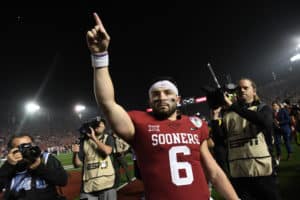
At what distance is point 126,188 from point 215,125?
20.2 feet

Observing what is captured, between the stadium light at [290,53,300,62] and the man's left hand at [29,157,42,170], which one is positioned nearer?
the man's left hand at [29,157,42,170]

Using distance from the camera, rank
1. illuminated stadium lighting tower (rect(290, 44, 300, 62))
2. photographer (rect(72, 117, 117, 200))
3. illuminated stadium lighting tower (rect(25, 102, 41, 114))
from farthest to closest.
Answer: illuminated stadium lighting tower (rect(25, 102, 41, 114)) → illuminated stadium lighting tower (rect(290, 44, 300, 62)) → photographer (rect(72, 117, 117, 200))

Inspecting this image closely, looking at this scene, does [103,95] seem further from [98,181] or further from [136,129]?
[98,181]

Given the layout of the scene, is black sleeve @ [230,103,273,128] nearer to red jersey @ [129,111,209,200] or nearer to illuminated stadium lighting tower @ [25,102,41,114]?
red jersey @ [129,111,209,200]

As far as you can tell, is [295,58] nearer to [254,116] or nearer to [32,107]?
[32,107]

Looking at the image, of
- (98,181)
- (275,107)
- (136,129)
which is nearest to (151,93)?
(136,129)

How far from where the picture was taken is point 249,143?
355cm

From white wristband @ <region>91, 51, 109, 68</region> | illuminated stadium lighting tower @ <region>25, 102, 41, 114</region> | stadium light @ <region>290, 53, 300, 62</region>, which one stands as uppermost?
stadium light @ <region>290, 53, 300, 62</region>

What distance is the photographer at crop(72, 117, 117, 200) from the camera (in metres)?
4.45

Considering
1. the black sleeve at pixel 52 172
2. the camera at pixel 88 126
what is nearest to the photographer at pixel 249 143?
the black sleeve at pixel 52 172

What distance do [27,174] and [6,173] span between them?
211mm

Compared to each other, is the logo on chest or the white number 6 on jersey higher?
the logo on chest

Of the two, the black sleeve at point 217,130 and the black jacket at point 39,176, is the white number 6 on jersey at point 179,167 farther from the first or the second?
the black jacket at point 39,176

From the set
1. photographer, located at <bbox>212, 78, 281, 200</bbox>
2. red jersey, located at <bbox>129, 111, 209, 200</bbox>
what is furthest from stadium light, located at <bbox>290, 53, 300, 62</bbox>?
red jersey, located at <bbox>129, 111, 209, 200</bbox>
